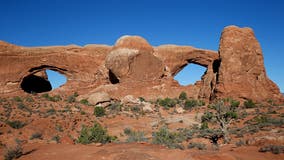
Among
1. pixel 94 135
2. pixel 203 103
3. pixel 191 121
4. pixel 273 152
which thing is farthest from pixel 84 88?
pixel 273 152

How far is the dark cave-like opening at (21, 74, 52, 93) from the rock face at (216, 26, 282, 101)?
26.6 m

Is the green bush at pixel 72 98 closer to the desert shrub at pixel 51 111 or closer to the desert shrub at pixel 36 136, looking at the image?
the desert shrub at pixel 51 111

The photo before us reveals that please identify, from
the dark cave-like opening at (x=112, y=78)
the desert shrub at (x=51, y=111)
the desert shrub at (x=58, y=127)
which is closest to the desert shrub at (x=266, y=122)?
the desert shrub at (x=58, y=127)

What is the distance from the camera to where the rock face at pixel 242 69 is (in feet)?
86.3

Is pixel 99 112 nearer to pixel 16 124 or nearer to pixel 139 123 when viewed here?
pixel 139 123

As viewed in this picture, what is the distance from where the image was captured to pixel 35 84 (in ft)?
131

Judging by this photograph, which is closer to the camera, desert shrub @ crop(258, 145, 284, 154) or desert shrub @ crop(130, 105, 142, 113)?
desert shrub @ crop(258, 145, 284, 154)

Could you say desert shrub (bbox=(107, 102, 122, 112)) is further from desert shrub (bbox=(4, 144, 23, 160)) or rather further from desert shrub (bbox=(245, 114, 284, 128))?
desert shrub (bbox=(4, 144, 23, 160))

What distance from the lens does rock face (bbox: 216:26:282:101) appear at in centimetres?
2631

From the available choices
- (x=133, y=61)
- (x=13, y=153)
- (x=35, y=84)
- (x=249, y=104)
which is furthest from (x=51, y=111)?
(x=35, y=84)

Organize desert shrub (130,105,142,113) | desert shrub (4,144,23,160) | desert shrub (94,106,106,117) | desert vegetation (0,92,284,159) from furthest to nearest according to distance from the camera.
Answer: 1. desert shrub (130,105,142,113)
2. desert shrub (94,106,106,117)
3. desert vegetation (0,92,284,159)
4. desert shrub (4,144,23,160)

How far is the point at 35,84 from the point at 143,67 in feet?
59.5

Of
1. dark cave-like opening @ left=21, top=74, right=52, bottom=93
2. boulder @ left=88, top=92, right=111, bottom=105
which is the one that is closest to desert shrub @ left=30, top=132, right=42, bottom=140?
boulder @ left=88, top=92, right=111, bottom=105

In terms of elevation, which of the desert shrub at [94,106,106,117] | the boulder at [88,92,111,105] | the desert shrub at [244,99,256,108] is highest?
the boulder at [88,92,111,105]
